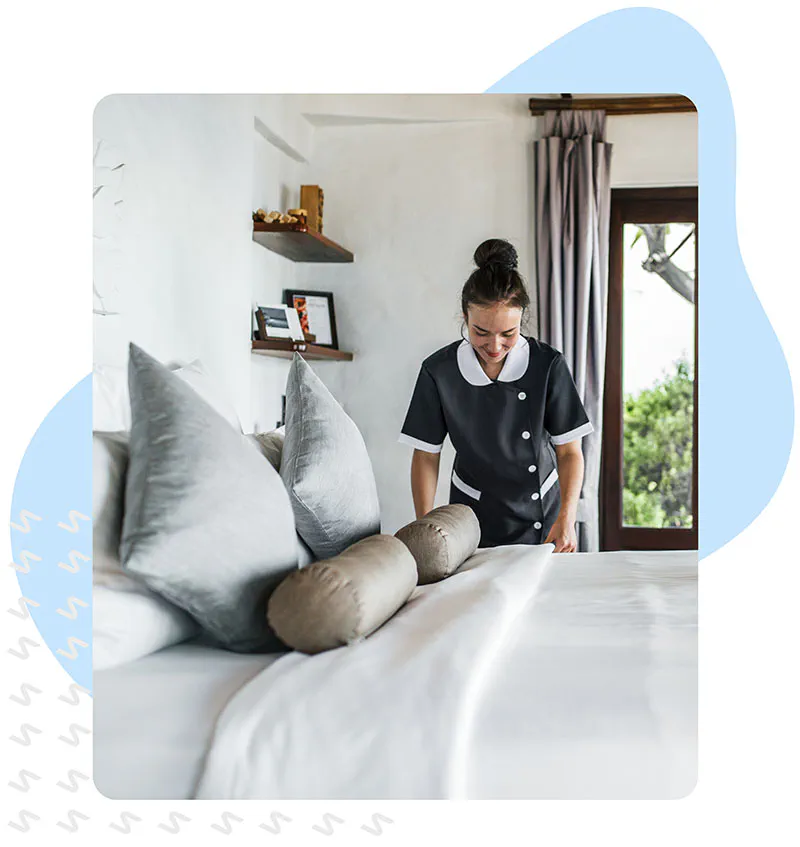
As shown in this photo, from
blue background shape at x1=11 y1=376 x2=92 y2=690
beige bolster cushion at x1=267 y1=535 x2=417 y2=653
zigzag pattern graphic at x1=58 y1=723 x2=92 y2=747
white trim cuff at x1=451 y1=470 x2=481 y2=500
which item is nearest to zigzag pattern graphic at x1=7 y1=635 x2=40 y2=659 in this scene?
blue background shape at x1=11 y1=376 x2=92 y2=690

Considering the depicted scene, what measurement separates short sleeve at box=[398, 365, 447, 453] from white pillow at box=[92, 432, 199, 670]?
0.46m

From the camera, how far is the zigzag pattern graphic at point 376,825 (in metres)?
1.08

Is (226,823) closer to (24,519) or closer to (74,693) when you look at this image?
(74,693)

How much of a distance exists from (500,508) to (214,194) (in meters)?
0.75

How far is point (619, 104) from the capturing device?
1.37 metres

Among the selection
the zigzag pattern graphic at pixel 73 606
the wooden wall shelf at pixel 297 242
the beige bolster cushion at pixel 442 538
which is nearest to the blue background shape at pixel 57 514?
the zigzag pattern graphic at pixel 73 606

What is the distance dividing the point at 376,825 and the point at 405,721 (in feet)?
0.59

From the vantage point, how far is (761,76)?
1.30m

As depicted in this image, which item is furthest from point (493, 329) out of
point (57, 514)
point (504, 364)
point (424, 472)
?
point (57, 514)

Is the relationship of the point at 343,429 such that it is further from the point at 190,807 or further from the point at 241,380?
the point at 190,807

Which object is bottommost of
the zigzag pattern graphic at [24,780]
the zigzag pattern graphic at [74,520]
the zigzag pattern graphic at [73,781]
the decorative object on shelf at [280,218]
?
the zigzag pattern graphic at [24,780]

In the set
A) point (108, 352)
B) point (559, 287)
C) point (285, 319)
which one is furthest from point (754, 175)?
point (108, 352)

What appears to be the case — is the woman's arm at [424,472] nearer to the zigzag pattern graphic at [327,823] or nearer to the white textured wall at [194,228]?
the white textured wall at [194,228]

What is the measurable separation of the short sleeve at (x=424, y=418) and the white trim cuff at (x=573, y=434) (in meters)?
0.21
